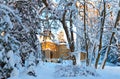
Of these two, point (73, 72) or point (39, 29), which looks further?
point (73, 72)

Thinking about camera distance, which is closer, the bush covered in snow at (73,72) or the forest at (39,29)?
the forest at (39,29)

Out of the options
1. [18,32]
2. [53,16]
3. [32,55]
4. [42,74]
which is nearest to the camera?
[18,32]

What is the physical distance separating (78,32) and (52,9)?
7.22 feet

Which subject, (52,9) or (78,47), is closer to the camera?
(52,9)

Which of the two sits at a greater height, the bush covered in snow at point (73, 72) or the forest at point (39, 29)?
the forest at point (39, 29)

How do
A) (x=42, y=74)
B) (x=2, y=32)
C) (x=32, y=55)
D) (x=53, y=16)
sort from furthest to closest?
1. (x=53, y=16)
2. (x=42, y=74)
3. (x=32, y=55)
4. (x=2, y=32)

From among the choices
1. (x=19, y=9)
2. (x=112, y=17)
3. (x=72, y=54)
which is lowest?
(x=72, y=54)

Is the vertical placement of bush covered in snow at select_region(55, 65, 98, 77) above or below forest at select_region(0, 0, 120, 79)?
below

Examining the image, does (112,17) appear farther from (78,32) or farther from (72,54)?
(72,54)

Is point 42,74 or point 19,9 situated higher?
point 19,9

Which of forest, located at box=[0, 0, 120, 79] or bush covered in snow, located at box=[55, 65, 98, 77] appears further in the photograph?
bush covered in snow, located at box=[55, 65, 98, 77]

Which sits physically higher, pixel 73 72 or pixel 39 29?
pixel 39 29

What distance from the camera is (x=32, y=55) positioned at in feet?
25.7

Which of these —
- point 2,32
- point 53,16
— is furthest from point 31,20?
point 53,16
